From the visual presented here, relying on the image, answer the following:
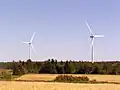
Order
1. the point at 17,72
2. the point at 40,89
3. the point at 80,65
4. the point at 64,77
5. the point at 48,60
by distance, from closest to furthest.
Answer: the point at 40,89, the point at 64,77, the point at 17,72, the point at 80,65, the point at 48,60

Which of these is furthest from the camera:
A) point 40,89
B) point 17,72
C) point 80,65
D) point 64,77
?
point 80,65

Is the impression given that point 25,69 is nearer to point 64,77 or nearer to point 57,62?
point 57,62

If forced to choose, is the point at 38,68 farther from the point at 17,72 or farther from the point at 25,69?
the point at 17,72

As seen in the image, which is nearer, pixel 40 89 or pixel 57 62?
pixel 40 89

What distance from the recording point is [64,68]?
13638cm

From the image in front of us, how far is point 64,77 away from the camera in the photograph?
8962 cm

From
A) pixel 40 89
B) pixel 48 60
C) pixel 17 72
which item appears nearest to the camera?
pixel 40 89

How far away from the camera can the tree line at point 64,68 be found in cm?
12925

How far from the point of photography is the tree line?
12925 cm

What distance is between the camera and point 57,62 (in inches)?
5566

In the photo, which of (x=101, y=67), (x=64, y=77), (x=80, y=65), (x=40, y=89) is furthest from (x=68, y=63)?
(x=40, y=89)

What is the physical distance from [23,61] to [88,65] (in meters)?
31.8

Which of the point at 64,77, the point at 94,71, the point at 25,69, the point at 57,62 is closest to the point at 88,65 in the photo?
the point at 94,71

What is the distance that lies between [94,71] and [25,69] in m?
25.8
